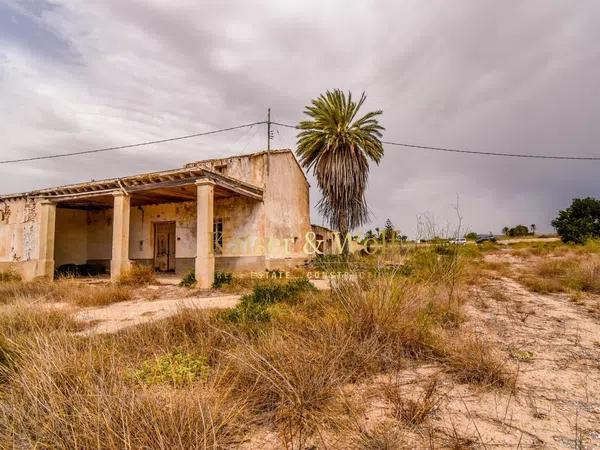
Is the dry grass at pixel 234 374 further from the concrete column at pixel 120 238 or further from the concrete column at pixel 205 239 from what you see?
the concrete column at pixel 120 238

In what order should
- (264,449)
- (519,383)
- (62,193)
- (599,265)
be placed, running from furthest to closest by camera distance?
1. (62,193)
2. (599,265)
3. (519,383)
4. (264,449)

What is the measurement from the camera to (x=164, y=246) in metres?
14.6

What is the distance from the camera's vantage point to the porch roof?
1036 cm

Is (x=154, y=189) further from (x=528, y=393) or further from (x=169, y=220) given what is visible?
(x=528, y=393)

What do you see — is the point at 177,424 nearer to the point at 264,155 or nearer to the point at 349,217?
the point at 264,155

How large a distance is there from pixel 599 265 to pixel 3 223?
19.8 metres

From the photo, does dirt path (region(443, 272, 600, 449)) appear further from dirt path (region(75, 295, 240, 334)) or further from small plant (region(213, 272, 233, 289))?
A: small plant (region(213, 272, 233, 289))

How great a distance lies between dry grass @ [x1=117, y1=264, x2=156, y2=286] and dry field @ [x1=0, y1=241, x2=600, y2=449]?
6.07 meters

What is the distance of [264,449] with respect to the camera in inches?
77.0

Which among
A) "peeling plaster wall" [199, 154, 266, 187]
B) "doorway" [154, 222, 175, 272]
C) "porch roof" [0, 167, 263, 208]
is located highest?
"peeling plaster wall" [199, 154, 266, 187]

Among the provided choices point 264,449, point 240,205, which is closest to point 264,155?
point 240,205

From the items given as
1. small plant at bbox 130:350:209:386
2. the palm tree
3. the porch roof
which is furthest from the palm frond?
small plant at bbox 130:350:209:386

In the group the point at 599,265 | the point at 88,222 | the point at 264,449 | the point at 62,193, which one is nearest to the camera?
the point at 264,449

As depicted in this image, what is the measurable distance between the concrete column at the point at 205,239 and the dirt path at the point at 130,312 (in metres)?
1.76
